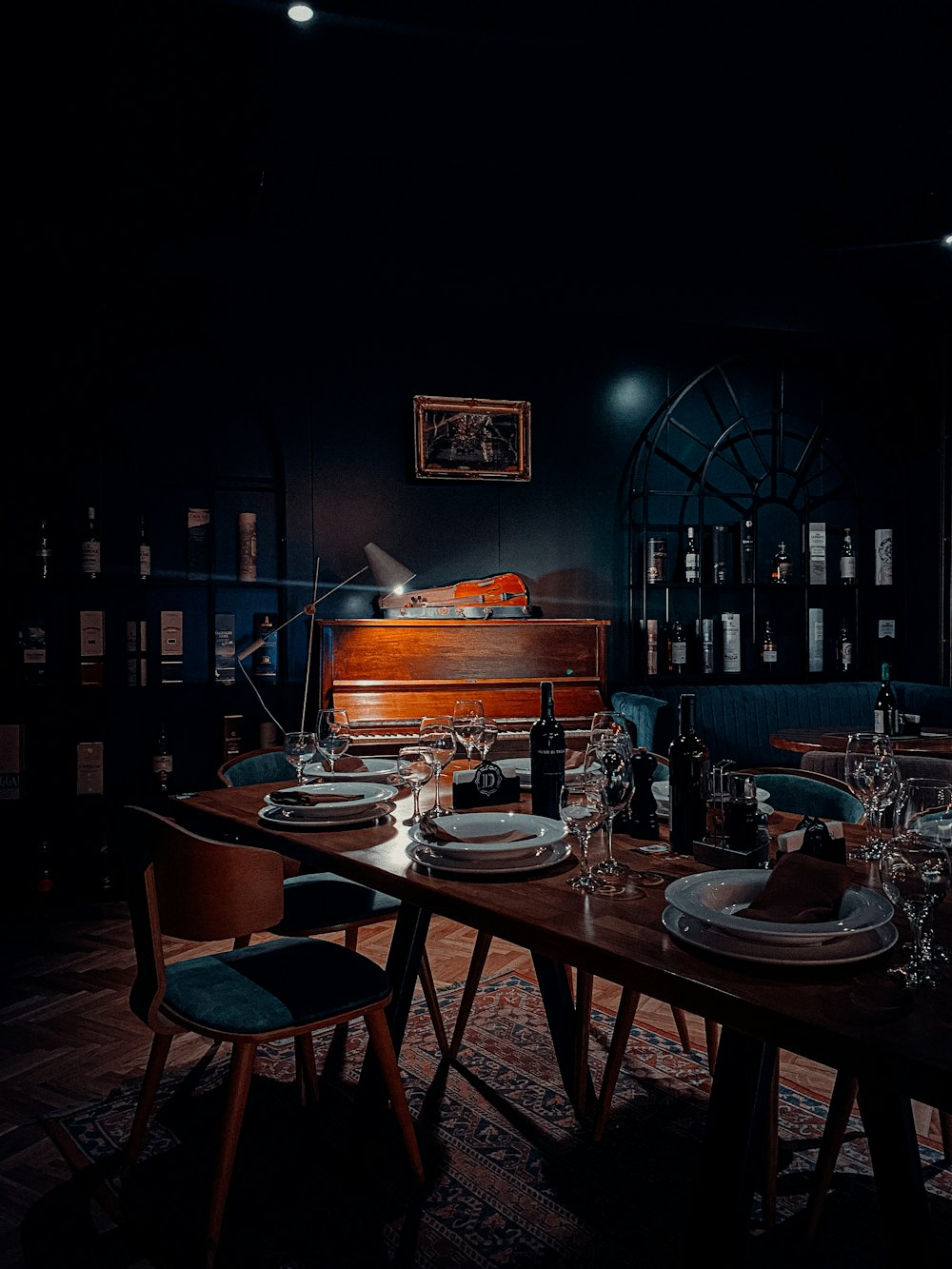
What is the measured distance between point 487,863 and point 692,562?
14.3ft

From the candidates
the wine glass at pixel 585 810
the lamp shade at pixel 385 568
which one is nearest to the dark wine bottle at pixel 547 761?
the wine glass at pixel 585 810

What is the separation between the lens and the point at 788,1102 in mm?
2441

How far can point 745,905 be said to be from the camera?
1.44 metres

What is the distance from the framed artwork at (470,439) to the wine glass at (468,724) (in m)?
3.09

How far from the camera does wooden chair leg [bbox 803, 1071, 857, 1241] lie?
6.06 ft

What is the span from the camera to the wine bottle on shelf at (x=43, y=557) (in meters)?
4.46

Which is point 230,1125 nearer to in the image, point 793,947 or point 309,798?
point 309,798

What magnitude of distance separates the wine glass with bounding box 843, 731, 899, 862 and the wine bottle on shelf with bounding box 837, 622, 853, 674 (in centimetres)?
441

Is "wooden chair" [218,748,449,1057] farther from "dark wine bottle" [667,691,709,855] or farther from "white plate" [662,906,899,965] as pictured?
"white plate" [662,906,899,965]

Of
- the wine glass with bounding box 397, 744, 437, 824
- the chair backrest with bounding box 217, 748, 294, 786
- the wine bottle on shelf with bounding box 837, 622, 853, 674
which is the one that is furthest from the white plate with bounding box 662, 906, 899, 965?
the wine bottle on shelf with bounding box 837, 622, 853, 674

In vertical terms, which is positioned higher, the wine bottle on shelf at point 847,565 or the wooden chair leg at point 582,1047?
the wine bottle on shelf at point 847,565

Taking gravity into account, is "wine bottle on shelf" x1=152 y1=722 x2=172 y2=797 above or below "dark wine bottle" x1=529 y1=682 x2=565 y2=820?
below

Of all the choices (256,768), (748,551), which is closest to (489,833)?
(256,768)

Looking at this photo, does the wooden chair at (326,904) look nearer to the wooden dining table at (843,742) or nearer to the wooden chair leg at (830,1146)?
the wooden chair leg at (830,1146)
